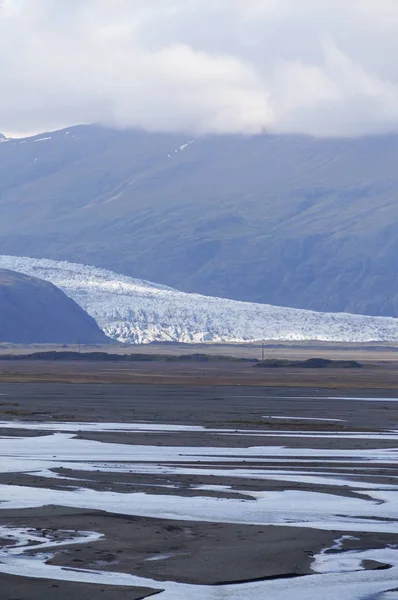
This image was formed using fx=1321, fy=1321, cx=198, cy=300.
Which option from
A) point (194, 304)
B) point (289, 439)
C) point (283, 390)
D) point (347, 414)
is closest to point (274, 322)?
point (194, 304)

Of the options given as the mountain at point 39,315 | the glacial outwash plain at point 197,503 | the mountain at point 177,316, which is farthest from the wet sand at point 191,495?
the mountain at point 177,316

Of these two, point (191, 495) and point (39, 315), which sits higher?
point (39, 315)

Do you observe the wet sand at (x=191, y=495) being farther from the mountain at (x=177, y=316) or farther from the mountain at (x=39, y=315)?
the mountain at (x=177, y=316)

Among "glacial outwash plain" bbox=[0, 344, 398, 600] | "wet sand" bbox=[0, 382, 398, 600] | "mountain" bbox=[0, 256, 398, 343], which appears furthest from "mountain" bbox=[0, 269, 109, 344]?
"glacial outwash plain" bbox=[0, 344, 398, 600]

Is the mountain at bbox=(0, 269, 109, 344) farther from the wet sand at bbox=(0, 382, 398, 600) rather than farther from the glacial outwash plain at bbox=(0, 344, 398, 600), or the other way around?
the glacial outwash plain at bbox=(0, 344, 398, 600)

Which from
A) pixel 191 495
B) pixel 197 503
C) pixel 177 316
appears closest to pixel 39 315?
pixel 177 316

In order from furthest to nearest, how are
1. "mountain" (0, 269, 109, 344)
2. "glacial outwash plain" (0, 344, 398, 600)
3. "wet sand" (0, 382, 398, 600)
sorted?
"mountain" (0, 269, 109, 344) → "wet sand" (0, 382, 398, 600) → "glacial outwash plain" (0, 344, 398, 600)

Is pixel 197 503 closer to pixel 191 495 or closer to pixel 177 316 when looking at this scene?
pixel 191 495
